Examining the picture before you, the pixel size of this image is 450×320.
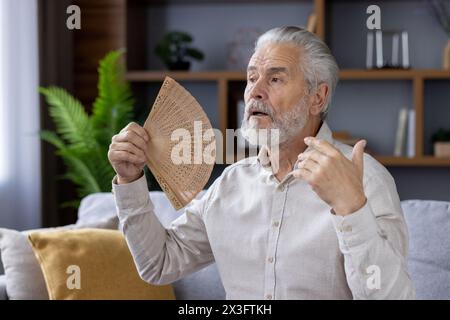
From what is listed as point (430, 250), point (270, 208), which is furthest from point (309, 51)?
point (430, 250)

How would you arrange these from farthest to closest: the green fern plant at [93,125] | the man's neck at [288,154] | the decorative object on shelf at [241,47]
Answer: the decorative object on shelf at [241,47] → the green fern plant at [93,125] → the man's neck at [288,154]

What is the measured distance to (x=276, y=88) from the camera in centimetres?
157

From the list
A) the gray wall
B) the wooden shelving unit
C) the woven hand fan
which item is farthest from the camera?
the gray wall

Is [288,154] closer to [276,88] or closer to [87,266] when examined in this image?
[276,88]

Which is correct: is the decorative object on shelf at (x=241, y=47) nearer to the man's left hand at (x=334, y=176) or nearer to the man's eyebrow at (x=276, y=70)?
the man's eyebrow at (x=276, y=70)

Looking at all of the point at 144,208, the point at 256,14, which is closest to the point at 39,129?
the point at 256,14

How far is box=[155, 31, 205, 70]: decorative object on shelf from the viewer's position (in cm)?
393

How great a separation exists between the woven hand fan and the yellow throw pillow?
0.84 metres

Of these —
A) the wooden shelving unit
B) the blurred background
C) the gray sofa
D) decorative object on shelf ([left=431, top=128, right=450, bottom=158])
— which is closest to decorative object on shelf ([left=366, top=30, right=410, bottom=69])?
the blurred background

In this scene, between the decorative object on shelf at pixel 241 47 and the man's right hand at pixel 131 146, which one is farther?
the decorative object on shelf at pixel 241 47

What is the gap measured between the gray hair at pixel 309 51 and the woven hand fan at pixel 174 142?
292mm

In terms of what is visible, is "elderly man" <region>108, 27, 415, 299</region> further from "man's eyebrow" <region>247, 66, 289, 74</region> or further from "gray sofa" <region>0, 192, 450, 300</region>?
"gray sofa" <region>0, 192, 450, 300</region>

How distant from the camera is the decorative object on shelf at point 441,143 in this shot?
381 centimetres

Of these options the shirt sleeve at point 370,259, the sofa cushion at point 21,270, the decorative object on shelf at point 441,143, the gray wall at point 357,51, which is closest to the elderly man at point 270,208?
the shirt sleeve at point 370,259
